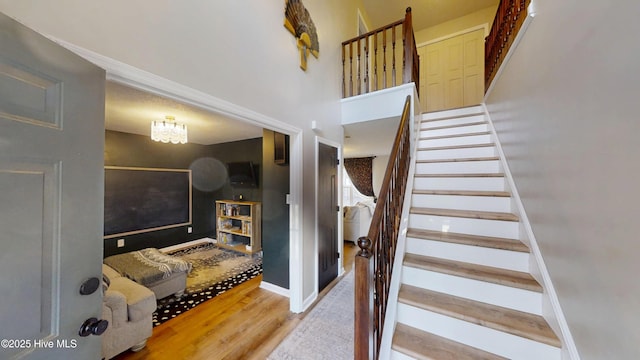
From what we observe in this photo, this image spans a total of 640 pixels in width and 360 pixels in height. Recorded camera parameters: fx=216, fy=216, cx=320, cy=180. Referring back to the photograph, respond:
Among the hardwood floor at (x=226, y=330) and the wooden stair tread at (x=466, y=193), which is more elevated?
the wooden stair tread at (x=466, y=193)

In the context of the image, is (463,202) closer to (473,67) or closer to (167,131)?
(167,131)

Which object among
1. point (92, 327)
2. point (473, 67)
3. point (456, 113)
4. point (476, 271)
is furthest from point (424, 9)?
point (92, 327)

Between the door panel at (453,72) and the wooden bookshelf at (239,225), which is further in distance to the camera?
the door panel at (453,72)

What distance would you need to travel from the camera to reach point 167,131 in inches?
112

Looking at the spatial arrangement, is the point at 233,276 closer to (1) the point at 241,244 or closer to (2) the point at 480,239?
(1) the point at 241,244

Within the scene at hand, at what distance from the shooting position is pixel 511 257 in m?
1.49

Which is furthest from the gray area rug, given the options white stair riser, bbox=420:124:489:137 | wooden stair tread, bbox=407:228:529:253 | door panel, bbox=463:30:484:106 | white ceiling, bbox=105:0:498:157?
door panel, bbox=463:30:484:106

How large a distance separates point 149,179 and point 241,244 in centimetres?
221

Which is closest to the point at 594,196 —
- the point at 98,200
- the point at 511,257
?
the point at 511,257

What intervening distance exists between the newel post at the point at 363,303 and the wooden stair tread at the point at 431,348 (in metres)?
0.36

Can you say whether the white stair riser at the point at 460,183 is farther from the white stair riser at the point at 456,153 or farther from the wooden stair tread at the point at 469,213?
the white stair riser at the point at 456,153

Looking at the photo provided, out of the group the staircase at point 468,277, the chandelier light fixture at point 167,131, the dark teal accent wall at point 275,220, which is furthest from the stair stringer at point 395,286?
the chandelier light fixture at point 167,131

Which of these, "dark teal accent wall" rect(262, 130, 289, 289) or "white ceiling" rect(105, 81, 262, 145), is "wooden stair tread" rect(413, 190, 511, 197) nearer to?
"dark teal accent wall" rect(262, 130, 289, 289)

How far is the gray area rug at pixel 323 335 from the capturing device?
176cm
